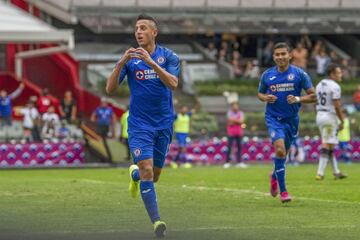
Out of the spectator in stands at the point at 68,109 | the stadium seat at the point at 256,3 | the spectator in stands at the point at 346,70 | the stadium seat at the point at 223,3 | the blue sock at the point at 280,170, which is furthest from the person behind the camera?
the stadium seat at the point at 256,3

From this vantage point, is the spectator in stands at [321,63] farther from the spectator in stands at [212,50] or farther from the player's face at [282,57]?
the player's face at [282,57]

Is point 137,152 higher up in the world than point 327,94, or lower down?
higher up

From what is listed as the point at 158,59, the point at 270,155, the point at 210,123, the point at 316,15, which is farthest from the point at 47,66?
the point at 158,59

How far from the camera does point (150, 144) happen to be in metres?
13.3

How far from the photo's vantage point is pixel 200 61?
48.9 m

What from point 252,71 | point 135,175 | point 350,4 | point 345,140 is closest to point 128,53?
point 135,175

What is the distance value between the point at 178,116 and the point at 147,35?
23261 mm

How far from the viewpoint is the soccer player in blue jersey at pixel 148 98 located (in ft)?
43.3

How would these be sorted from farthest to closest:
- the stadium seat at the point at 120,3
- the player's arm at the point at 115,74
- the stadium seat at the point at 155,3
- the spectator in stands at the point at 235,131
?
1. the stadium seat at the point at 155,3
2. the stadium seat at the point at 120,3
3. the spectator in stands at the point at 235,131
4. the player's arm at the point at 115,74

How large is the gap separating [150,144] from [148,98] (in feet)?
1.86

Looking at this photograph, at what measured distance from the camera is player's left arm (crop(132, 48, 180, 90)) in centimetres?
1291

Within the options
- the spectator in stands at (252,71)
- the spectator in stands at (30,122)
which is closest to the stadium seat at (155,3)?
the spectator in stands at (252,71)

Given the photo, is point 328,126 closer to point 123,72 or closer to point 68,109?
point 123,72

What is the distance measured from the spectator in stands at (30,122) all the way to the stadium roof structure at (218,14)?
10.4m
